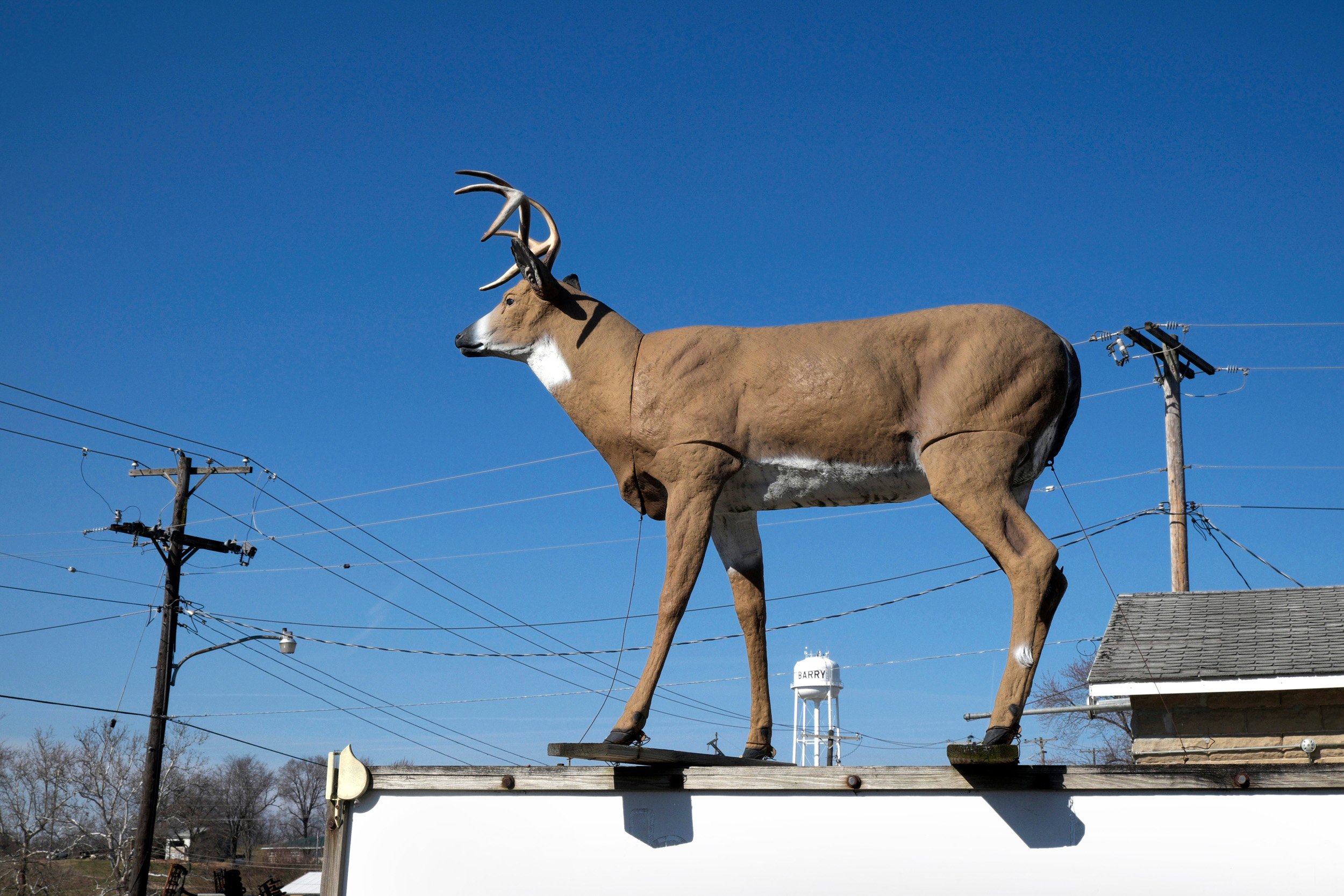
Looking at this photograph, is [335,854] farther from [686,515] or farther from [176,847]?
[176,847]

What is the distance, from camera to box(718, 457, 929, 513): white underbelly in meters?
5.83

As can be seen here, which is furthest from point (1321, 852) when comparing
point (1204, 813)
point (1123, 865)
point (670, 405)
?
point (670, 405)

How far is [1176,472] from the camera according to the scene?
16422 millimetres

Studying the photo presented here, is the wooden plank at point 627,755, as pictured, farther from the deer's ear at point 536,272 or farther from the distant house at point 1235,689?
the distant house at point 1235,689

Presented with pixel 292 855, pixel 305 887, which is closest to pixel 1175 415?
pixel 305 887

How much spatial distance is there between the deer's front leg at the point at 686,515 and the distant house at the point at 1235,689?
5363 millimetres

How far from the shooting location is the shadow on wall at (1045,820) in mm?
4844

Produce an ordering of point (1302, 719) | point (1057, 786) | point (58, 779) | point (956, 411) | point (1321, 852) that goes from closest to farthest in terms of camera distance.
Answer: point (1321, 852), point (1057, 786), point (956, 411), point (1302, 719), point (58, 779)

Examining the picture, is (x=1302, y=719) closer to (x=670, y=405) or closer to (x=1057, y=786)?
(x=1057, y=786)

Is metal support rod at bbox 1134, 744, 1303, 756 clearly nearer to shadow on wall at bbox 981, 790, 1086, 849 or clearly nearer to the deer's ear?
shadow on wall at bbox 981, 790, 1086, 849

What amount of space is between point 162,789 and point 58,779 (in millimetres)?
4382

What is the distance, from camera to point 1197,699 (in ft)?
34.2

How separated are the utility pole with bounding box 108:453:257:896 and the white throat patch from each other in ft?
46.7

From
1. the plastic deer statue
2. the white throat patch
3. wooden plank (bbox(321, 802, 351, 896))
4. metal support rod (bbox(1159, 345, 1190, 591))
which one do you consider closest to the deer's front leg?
the plastic deer statue
